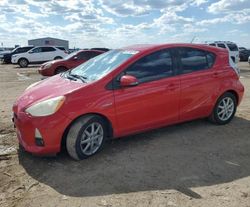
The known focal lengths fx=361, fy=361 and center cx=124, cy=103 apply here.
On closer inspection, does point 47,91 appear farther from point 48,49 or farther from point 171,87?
point 48,49

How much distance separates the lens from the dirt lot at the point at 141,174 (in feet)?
12.9

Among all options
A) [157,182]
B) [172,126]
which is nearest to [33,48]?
[172,126]

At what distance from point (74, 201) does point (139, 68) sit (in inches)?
94.7

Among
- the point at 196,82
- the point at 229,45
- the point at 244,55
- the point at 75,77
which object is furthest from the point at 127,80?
the point at 244,55

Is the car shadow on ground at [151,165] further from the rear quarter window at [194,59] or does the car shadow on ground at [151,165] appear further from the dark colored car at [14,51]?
the dark colored car at [14,51]

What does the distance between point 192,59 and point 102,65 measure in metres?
1.63

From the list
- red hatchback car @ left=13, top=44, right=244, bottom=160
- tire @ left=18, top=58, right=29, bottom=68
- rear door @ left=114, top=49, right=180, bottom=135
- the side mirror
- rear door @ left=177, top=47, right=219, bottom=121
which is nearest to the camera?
red hatchback car @ left=13, top=44, right=244, bottom=160

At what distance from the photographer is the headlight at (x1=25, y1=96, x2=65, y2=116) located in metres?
4.70

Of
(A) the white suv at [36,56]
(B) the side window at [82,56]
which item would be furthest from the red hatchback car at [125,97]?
(A) the white suv at [36,56]

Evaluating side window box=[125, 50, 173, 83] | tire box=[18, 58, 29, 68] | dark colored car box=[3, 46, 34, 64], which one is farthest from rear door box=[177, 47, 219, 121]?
dark colored car box=[3, 46, 34, 64]

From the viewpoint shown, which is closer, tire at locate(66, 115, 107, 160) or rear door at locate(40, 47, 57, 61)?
tire at locate(66, 115, 107, 160)

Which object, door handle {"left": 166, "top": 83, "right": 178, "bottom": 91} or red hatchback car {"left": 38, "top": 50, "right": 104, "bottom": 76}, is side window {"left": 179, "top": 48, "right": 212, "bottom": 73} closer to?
door handle {"left": 166, "top": 83, "right": 178, "bottom": 91}

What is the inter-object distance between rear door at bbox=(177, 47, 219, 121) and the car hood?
6.06 ft

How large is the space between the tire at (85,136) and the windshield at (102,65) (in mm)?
673
